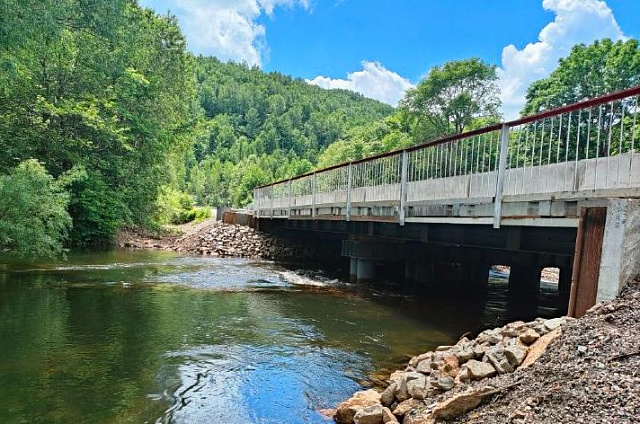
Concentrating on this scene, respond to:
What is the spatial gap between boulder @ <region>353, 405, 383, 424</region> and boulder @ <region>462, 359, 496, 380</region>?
3.49 ft

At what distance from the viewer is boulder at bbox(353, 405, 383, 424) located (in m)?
4.70

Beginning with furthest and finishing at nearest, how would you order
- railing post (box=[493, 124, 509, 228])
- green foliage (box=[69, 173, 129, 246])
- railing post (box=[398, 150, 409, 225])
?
green foliage (box=[69, 173, 129, 246]) → railing post (box=[398, 150, 409, 225]) → railing post (box=[493, 124, 509, 228])

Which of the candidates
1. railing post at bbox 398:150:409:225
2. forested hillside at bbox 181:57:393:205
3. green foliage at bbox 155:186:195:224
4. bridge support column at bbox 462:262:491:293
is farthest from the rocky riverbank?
forested hillside at bbox 181:57:393:205

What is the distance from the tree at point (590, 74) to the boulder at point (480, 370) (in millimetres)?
36282

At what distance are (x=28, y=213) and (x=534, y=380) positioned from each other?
10714 millimetres

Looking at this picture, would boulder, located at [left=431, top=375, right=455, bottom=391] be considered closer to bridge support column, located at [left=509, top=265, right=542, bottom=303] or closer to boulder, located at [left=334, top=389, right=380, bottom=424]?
boulder, located at [left=334, top=389, right=380, bottom=424]

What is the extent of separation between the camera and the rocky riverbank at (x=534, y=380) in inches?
143

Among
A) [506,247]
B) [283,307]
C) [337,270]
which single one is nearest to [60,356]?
[283,307]

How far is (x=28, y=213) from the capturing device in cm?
1033

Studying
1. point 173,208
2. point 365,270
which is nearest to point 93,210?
point 365,270

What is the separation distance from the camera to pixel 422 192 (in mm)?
10180

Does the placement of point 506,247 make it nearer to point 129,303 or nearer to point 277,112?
point 129,303

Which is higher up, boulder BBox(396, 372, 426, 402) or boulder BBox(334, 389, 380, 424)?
boulder BBox(396, 372, 426, 402)

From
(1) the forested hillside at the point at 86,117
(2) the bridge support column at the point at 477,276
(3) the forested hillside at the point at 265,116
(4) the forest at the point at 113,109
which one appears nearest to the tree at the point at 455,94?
(4) the forest at the point at 113,109
